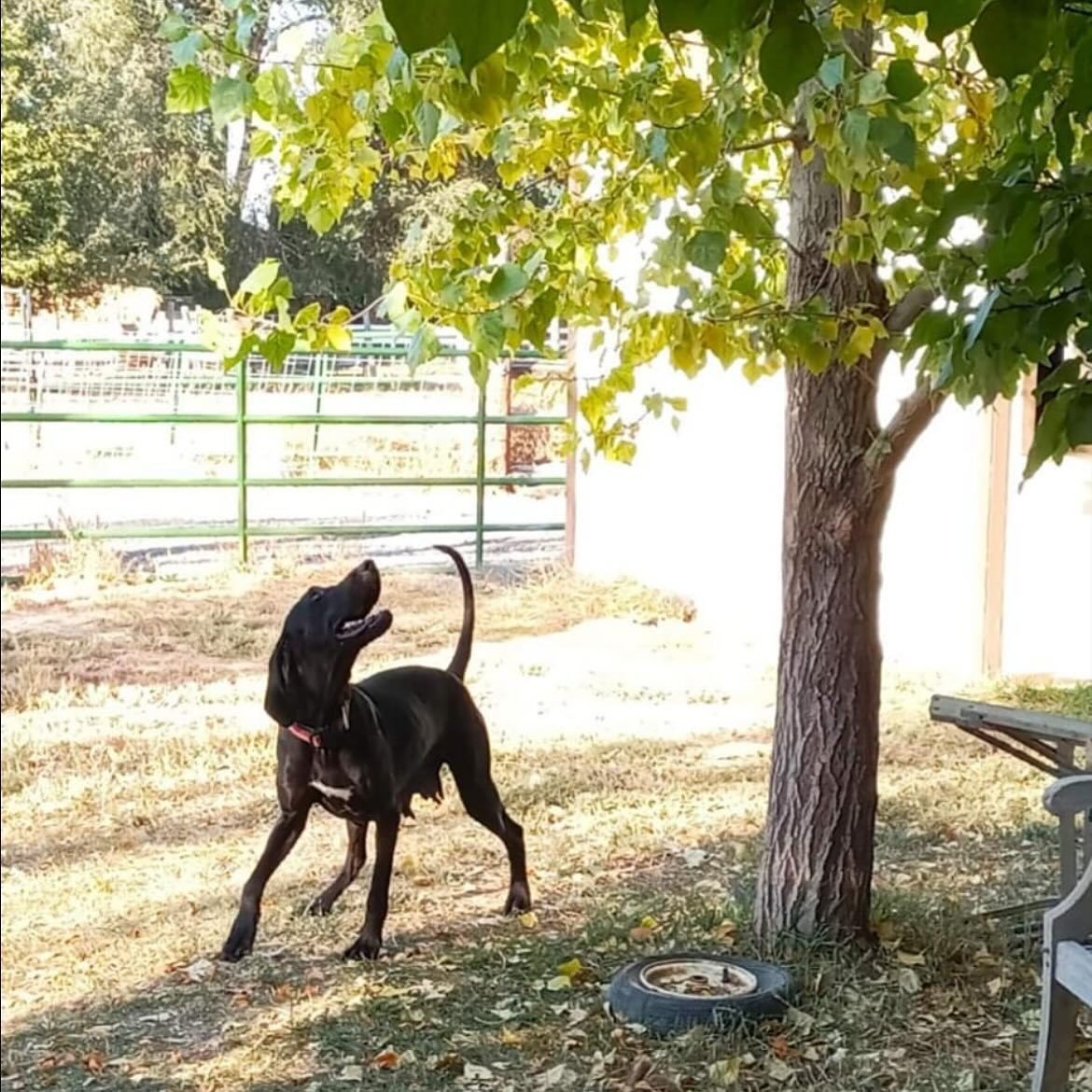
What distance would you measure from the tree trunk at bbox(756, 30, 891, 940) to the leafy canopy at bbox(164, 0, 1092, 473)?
0.07 meters

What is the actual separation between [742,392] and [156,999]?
3.91ft

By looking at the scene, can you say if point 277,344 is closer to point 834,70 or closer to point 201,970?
point 834,70

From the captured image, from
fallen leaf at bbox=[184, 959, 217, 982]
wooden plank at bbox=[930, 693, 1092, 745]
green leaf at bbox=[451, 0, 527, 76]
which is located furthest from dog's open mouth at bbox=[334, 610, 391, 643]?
green leaf at bbox=[451, 0, 527, 76]

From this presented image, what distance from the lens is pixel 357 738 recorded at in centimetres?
198

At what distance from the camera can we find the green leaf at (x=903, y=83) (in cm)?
148

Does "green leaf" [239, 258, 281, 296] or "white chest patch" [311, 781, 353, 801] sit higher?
"green leaf" [239, 258, 281, 296]

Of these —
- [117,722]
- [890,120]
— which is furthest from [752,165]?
[117,722]

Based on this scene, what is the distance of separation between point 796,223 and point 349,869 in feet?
3.38

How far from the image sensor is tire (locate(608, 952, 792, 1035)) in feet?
6.42

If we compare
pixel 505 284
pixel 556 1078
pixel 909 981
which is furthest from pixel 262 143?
pixel 909 981

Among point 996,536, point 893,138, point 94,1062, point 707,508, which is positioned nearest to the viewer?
point 893,138

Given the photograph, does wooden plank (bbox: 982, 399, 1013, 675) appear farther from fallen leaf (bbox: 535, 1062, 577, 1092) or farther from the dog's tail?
fallen leaf (bbox: 535, 1062, 577, 1092)

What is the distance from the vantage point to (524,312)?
172 centimetres

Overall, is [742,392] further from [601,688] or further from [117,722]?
[117,722]
